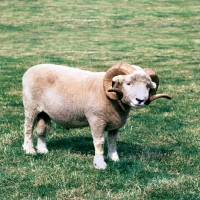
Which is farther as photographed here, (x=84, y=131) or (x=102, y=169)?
(x=84, y=131)

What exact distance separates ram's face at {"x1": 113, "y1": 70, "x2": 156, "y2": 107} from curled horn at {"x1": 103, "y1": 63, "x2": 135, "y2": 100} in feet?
0.41

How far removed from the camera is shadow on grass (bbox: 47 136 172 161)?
8148 mm

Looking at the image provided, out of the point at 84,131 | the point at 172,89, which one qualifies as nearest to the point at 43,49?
the point at 172,89

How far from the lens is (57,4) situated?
52031 millimetres

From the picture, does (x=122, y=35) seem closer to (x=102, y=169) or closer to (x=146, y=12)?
(x=146, y=12)

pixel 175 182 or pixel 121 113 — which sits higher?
pixel 121 113

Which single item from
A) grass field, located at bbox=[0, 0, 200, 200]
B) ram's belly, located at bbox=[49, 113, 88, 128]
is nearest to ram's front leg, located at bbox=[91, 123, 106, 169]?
grass field, located at bbox=[0, 0, 200, 200]

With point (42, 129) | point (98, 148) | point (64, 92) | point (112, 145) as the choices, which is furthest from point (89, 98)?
point (42, 129)

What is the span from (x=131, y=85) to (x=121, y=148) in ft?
6.98

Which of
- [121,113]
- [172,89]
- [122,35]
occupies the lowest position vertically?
[122,35]

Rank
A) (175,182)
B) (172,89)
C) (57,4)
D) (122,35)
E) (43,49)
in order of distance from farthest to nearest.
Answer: (57,4)
(122,35)
(43,49)
(172,89)
(175,182)

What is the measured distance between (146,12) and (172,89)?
33.9 m

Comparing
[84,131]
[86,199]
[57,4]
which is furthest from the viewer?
[57,4]

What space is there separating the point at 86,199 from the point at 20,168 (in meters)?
1.58
